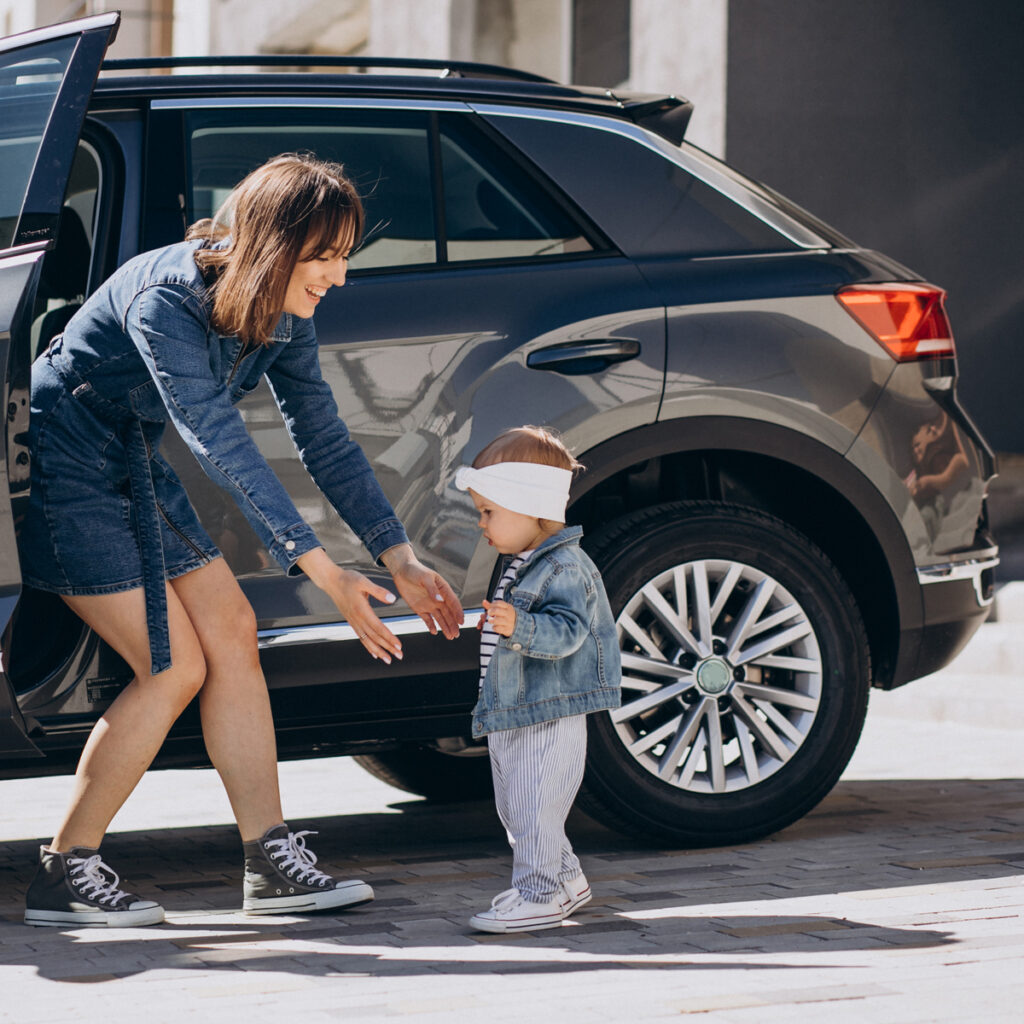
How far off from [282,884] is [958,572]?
1.88m

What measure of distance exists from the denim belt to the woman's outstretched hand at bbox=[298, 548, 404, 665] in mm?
450

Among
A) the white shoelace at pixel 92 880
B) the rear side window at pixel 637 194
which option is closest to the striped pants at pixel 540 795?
the white shoelace at pixel 92 880

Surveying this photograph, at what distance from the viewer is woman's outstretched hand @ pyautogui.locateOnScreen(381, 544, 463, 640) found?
11.0ft

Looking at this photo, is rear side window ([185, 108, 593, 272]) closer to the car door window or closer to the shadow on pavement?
the car door window

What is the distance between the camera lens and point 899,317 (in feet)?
13.8

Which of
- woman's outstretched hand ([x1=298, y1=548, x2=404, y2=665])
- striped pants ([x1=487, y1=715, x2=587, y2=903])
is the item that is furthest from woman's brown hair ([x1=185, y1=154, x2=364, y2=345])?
striped pants ([x1=487, y1=715, x2=587, y2=903])

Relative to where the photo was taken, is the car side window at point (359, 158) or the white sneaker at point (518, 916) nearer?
the white sneaker at point (518, 916)

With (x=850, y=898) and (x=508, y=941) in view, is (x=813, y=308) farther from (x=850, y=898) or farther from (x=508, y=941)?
(x=508, y=941)

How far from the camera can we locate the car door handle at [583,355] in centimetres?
395

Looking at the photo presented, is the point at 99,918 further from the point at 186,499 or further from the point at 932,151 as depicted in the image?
the point at 932,151

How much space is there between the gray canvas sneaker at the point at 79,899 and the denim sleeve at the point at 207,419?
835mm

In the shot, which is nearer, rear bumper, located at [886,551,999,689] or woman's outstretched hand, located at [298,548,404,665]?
woman's outstretched hand, located at [298,548,404,665]

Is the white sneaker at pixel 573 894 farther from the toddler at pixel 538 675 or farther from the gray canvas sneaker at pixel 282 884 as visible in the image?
the gray canvas sneaker at pixel 282 884

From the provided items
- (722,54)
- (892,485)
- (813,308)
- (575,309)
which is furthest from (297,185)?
(722,54)
